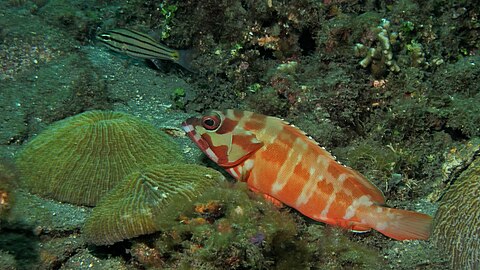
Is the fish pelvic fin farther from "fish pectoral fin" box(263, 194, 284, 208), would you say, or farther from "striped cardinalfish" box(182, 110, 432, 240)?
"fish pectoral fin" box(263, 194, 284, 208)

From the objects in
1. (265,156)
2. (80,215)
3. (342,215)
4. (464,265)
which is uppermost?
(265,156)

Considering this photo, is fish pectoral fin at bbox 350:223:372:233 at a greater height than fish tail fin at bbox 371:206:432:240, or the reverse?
fish tail fin at bbox 371:206:432:240

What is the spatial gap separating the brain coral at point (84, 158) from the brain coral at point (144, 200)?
642 mm

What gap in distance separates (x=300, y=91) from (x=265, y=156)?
1.62 m

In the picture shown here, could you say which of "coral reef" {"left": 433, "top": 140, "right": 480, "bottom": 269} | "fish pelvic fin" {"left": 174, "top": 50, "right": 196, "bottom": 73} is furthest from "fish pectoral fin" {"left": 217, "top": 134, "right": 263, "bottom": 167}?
"fish pelvic fin" {"left": 174, "top": 50, "right": 196, "bottom": 73}

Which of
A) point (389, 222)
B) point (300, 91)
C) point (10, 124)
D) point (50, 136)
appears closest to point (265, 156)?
point (389, 222)

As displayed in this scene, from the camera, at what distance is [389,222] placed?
305cm

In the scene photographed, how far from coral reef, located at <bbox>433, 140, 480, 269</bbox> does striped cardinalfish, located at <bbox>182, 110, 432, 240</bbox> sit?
27 cm

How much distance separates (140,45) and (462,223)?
5.14m

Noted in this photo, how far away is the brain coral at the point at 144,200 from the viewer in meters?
3.04

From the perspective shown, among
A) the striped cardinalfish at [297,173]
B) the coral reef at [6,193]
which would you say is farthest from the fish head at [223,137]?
the coral reef at [6,193]

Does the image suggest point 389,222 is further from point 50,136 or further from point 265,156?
point 50,136

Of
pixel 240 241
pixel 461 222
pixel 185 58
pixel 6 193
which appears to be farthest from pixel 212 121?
pixel 185 58

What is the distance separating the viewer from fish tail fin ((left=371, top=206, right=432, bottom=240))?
3002mm
